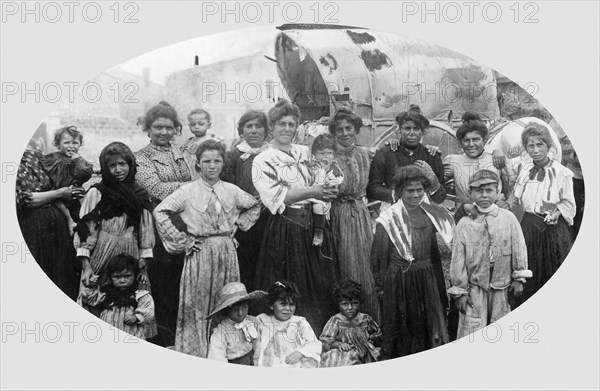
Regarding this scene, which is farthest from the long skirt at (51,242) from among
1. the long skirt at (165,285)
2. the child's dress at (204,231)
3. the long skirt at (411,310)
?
the long skirt at (411,310)

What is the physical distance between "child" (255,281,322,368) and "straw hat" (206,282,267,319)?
20cm

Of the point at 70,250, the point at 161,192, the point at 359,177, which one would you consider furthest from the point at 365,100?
the point at 70,250

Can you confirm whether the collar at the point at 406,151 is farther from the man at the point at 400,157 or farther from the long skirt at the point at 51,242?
the long skirt at the point at 51,242

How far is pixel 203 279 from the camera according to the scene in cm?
1011

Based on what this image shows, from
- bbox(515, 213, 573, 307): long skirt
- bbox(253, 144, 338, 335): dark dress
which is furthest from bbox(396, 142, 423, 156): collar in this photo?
bbox(515, 213, 573, 307): long skirt

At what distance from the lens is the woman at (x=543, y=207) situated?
34.1 ft

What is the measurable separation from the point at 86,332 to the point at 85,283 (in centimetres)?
47

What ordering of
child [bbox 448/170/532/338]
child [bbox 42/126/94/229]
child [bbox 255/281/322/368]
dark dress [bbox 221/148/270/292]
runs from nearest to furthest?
child [bbox 42/126/94/229] < dark dress [bbox 221/148/270/292] < child [bbox 255/281/322/368] < child [bbox 448/170/532/338]

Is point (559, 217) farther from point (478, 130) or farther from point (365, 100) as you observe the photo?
point (365, 100)

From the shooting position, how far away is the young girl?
10.0 metres

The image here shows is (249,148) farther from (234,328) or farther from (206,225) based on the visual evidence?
(234,328)

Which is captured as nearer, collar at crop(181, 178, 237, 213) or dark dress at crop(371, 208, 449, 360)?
collar at crop(181, 178, 237, 213)

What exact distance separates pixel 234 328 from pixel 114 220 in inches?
52.6

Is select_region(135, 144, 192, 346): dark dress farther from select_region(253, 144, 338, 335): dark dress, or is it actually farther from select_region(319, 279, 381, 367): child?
select_region(319, 279, 381, 367): child
